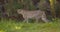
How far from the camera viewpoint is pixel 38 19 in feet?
39.2

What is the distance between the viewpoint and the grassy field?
9988 mm

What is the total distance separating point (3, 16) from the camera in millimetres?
12867

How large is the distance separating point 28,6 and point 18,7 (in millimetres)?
664

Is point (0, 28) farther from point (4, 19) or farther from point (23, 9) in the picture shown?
point (23, 9)

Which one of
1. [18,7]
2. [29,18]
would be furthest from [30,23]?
[18,7]

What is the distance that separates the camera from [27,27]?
1053cm

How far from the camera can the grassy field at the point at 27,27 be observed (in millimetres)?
9988

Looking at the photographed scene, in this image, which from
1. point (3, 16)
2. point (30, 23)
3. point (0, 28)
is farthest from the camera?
point (3, 16)

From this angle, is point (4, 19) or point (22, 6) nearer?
point (4, 19)

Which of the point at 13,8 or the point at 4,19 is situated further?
the point at 13,8

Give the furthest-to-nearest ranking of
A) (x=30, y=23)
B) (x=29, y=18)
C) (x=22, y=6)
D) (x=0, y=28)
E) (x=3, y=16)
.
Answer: (x=22, y=6) → (x=3, y=16) → (x=29, y=18) → (x=30, y=23) → (x=0, y=28)

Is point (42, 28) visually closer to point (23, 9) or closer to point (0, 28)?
point (0, 28)

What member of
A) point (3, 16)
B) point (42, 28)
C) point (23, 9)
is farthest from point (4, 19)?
point (42, 28)

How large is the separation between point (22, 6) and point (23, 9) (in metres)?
0.68
